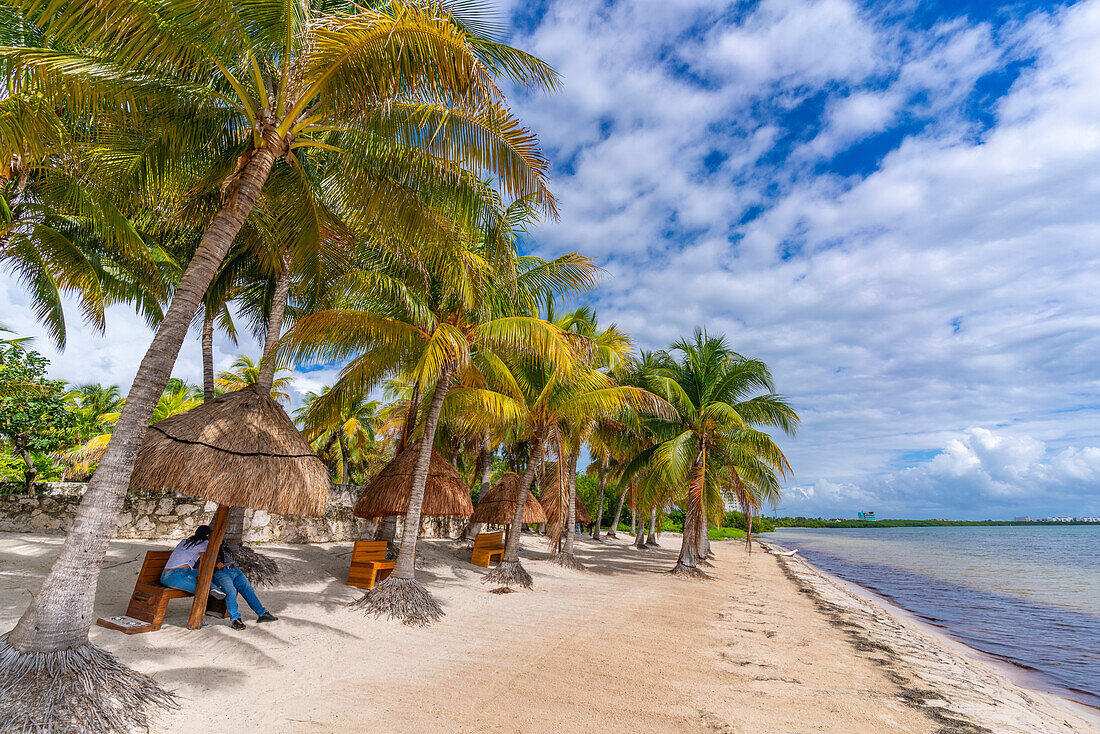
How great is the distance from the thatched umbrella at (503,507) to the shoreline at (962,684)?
758 centimetres

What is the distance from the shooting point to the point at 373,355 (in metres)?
9.11

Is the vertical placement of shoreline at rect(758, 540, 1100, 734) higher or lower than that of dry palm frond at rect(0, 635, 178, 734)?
lower

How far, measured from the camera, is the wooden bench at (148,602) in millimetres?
5324

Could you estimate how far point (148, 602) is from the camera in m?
5.64

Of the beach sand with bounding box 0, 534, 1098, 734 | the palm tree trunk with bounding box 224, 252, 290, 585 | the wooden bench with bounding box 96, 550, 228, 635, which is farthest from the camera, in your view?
the palm tree trunk with bounding box 224, 252, 290, 585

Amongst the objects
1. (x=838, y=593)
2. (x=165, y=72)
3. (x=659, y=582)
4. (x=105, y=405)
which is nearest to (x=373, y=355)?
(x=165, y=72)

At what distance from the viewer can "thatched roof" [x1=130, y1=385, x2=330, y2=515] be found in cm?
590

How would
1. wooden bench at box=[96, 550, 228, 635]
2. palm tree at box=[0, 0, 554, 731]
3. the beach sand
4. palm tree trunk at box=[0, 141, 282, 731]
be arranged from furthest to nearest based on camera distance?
1. wooden bench at box=[96, 550, 228, 635]
2. the beach sand
3. palm tree at box=[0, 0, 554, 731]
4. palm tree trunk at box=[0, 141, 282, 731]

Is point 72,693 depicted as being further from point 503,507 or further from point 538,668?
point 503,507

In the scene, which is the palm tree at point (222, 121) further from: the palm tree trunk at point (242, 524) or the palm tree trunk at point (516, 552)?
the palm tree trunk at point (516, 552)

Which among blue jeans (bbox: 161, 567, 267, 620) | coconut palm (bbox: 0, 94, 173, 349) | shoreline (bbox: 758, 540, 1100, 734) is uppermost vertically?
coconut palm (bbox: 0, 94, 173, 349)

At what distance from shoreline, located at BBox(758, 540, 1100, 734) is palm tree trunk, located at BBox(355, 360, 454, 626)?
6.35 meters

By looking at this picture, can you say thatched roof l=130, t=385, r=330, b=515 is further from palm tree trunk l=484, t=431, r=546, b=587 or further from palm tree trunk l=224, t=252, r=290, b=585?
palm tree trunk l=484, t=431, r=546, b=587

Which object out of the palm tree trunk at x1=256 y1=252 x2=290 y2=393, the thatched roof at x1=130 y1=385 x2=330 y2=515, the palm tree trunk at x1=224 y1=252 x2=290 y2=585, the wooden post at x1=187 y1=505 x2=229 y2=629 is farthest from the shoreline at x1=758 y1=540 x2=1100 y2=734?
the palm tree trunk at x1=256 y1=252 x2=290 y2=393
